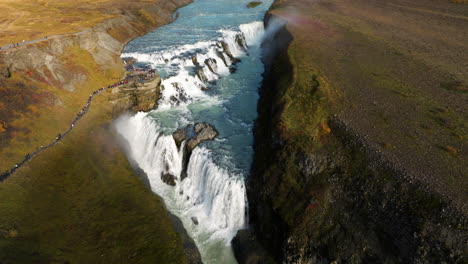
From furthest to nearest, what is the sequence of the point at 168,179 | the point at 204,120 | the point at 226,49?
the point at 226,49 < the point at 204,120 < the point at 168,179

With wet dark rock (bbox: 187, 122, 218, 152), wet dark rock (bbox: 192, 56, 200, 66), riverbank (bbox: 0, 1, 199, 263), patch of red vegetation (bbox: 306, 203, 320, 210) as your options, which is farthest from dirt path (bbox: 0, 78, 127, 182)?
patch of red vegetation (bbox: 306, 203, 320, 210)

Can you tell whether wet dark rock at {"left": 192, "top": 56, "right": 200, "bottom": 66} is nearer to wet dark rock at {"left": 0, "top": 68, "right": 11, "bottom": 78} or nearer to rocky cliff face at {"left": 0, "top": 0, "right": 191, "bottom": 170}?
rocky cliff face at {"left": 0, "top": 0, "right": 191, "bottom": 170}

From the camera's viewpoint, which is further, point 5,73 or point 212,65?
point 212,65

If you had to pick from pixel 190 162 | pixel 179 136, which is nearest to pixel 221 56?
pixel 179 136

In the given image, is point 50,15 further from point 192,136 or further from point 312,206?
point 312,206

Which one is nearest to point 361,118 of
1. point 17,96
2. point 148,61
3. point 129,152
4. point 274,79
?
point 274,79

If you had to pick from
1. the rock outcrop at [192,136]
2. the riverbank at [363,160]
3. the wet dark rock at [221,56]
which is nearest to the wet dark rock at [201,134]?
the rock outcrop at [192,136]

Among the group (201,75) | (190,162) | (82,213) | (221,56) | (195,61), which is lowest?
(82,213)
